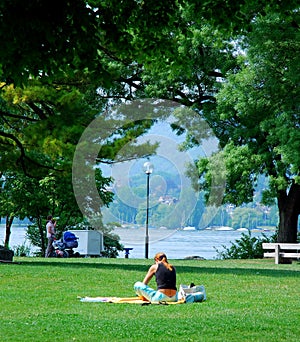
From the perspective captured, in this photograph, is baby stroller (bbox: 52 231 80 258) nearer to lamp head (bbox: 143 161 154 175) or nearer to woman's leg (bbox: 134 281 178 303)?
lamp head (bbox: 143 161 154 175)

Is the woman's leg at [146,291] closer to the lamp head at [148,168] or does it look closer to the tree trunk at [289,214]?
the lamp head at [148,168]

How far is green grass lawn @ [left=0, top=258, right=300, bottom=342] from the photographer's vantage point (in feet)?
34.5

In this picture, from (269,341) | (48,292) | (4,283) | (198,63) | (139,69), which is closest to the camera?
(269,341)

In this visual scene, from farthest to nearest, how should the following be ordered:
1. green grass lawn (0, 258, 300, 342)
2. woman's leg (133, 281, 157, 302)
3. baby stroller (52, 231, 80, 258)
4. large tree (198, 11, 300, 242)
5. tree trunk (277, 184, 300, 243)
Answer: baby stroller (52, 231, 80, 258)
tree trunk (277, 184, 300, 243)
large tree (198, 11, 300, 242)
woman's leg (133, 281, 157, 302)
green grass lawn (0, 258, 300, 342)

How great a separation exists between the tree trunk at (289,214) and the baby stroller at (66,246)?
350 inches

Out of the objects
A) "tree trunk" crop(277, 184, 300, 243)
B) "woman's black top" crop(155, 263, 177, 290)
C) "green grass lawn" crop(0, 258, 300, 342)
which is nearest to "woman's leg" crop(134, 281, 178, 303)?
"woman's black top" crop(155, 263, 177, 290)

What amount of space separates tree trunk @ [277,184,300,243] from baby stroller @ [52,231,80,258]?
350 inches

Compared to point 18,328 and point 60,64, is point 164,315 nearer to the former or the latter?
point 18,328

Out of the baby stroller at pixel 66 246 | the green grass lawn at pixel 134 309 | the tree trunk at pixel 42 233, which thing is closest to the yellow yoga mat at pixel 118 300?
the green grass lawn at pixel 134 309

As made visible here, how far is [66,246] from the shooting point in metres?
35.0

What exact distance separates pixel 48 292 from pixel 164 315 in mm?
4633

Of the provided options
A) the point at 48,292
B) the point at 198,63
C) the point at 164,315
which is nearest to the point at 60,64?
the point at 164,315

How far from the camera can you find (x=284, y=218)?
33469 mm

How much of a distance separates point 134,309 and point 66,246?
21.8 meters
